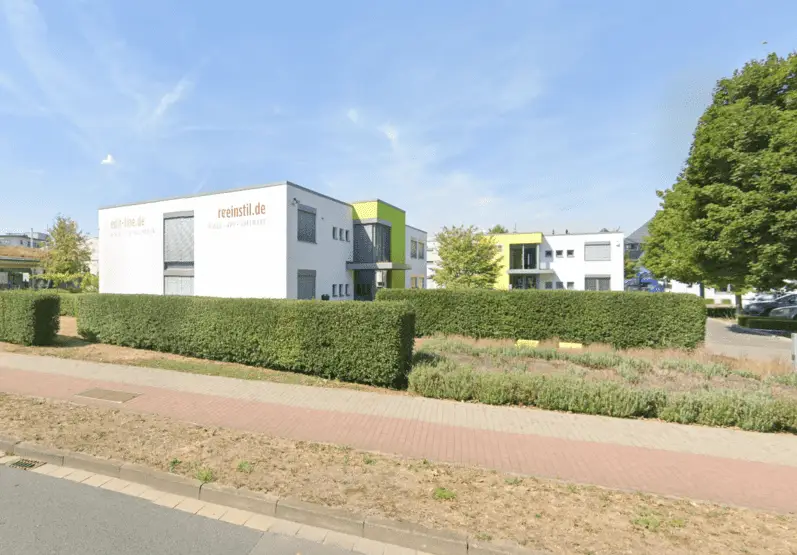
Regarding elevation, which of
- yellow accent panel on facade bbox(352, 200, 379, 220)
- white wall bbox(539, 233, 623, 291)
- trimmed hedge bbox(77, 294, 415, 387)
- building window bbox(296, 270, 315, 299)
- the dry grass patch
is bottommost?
the dry grass patch

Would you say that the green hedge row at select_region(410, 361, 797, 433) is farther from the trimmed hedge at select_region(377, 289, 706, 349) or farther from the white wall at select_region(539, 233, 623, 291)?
the white wall at select_region(539, 233, 623, 291)

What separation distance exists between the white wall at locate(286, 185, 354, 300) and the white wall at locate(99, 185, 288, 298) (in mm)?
522

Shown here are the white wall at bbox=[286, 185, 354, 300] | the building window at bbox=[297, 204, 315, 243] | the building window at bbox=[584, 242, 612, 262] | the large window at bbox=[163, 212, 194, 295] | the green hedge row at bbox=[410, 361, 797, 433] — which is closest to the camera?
the green hedge row at bbox=[410, 361, 797, 433]

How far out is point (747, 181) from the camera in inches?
612

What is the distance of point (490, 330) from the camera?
14516 millimetres

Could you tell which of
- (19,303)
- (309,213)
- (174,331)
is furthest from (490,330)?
(19,303)

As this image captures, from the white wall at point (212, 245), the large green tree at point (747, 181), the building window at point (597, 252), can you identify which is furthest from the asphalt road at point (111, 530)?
the building window at point (597, 252)

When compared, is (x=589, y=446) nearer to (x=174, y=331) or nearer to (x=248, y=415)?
(x=248, y=415)

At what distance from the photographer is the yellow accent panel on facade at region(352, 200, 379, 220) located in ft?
90.4

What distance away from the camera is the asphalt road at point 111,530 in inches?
118

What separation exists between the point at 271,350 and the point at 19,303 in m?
9.80

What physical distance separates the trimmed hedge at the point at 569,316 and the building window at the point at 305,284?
8778mm

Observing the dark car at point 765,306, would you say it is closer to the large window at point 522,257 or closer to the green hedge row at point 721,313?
the green hedge row at point 721,313

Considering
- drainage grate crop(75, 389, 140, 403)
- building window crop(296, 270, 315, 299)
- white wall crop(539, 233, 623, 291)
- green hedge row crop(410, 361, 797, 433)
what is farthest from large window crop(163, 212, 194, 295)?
white wall crop(539, 233, 623, 291)
